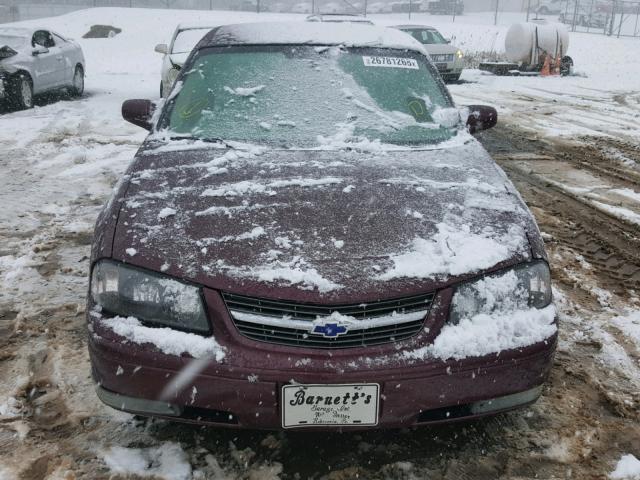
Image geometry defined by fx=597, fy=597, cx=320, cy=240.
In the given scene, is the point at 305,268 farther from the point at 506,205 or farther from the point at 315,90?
the point at 315,90

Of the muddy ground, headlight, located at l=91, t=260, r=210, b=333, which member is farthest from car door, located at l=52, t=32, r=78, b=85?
headlight, located at l=91, t=260, r=210, b=333

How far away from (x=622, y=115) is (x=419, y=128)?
30.0 feet

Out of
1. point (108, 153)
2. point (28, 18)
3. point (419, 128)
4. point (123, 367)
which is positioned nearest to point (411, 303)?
point (123, 367)

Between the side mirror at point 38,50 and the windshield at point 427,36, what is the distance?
10397 mm

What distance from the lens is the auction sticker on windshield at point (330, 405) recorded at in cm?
195

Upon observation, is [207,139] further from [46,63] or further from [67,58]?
[67,58]

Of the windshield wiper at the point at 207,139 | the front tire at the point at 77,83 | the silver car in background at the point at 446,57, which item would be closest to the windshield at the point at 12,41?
the front tire at the point at 77,83

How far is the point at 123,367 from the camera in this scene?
202cm

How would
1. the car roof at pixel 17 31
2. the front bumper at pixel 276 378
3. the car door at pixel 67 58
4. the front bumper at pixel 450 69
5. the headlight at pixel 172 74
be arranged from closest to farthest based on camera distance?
the front bumper at pixel 276 378 < the headlight at pixel 172 74 < the car roof at pixel 17 31 < the car door at pixel 67 58 < the front bumper at pixel 450 69

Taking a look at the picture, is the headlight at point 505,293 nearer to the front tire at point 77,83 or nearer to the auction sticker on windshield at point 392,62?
the auction sticker on windshield at point 392,62

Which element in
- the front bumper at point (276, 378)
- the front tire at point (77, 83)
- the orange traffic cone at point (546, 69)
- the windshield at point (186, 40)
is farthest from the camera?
the orange traffic cone at point (546, 69)

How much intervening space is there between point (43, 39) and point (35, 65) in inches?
40.1

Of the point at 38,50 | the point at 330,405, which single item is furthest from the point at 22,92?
the point at 330,405

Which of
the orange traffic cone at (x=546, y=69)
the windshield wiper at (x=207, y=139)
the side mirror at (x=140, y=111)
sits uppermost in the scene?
the side mirror at (x=140, y=111)
